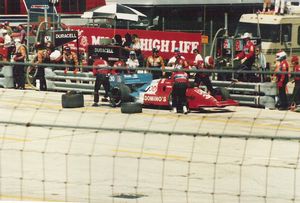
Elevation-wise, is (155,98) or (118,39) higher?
(118,39)

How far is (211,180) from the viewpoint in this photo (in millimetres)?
13117

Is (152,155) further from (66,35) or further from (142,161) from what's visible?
(66,35)

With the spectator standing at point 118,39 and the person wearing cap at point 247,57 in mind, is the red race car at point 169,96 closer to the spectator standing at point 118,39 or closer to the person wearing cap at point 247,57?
the person wearing cap at point 247,57

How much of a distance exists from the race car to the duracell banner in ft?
19.7

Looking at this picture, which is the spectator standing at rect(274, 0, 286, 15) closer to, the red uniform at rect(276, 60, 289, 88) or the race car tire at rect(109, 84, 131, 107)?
the red uniform at rect(276, 60, 289, 88)

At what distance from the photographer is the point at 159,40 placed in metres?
29.6

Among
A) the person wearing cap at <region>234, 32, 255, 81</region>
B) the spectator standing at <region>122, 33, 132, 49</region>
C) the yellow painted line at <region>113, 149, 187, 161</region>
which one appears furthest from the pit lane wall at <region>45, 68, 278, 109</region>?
the yellow painted line at <region>113, 149, 187, 161</region>

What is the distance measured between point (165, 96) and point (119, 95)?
4.15ft

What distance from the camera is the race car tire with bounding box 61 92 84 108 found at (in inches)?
822

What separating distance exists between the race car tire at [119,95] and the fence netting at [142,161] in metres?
1.82

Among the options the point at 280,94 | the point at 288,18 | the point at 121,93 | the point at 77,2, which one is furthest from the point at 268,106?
the point at 77,2

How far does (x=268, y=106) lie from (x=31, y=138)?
26.1 ft

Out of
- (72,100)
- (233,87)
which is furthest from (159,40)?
(72,100)

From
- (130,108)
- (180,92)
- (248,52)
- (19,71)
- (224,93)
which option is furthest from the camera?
(248,52)
